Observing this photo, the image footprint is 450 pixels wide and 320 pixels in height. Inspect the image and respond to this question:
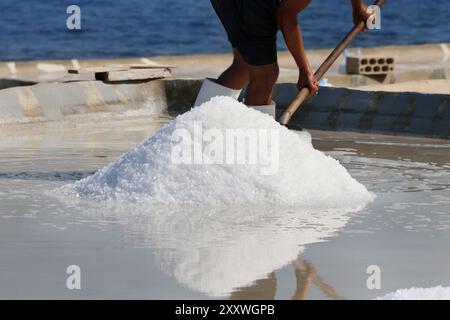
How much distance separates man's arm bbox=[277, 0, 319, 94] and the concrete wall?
2.49m

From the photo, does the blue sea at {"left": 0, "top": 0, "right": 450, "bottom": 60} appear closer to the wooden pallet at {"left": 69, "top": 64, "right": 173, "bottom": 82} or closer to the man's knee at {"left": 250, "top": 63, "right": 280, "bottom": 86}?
the wooden pallet at {"left": 69, "top": 64, "right": 173, "bottom": 82}

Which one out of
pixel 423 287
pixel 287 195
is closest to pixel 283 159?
pixel 287 195

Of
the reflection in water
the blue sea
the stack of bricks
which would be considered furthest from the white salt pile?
the blue sea

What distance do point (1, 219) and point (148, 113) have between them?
5.24m

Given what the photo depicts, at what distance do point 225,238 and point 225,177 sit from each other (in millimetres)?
901

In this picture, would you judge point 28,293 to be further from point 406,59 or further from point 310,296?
point 406,59

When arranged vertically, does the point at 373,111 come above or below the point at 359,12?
below

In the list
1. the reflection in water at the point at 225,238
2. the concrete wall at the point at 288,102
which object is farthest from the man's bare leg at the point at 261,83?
the concrete wall at the point at 288,102

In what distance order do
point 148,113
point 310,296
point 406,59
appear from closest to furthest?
1. point 310,296
2. point 148,113
3. point 406,59

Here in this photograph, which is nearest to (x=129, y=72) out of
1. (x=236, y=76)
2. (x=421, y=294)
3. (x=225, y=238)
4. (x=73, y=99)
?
(x=73, y=99)

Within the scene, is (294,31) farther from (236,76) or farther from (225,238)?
(225,238)

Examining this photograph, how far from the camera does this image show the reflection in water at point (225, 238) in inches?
228

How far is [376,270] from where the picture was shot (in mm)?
5895

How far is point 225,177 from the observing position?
24.5 feet
